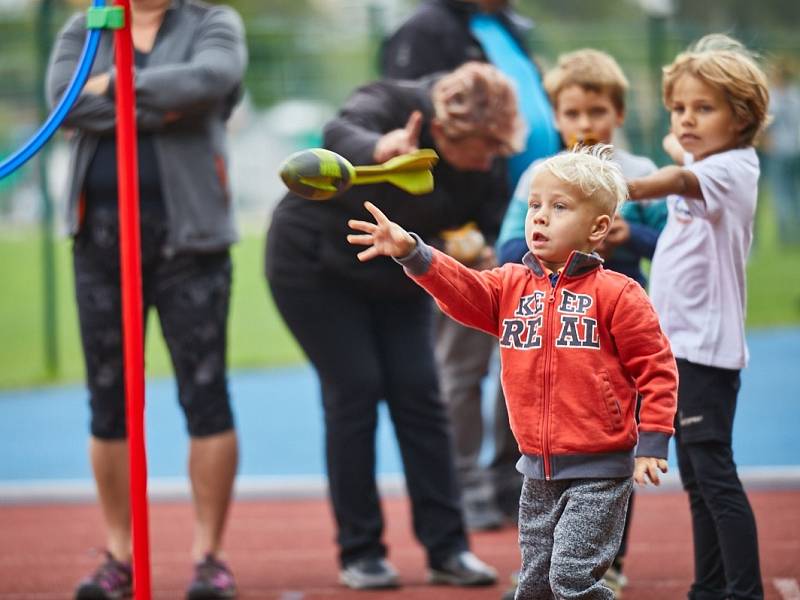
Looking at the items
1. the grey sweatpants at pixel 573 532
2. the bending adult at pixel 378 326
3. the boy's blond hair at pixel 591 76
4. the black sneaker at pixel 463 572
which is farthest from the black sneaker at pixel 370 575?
the boy's blond hair at pixel 591 76

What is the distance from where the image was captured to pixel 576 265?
10.7 ft

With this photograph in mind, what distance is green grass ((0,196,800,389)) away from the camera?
37.3 feet

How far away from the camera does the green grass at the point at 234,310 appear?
448 inches

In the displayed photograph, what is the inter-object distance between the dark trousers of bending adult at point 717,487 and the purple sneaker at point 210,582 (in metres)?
1.54

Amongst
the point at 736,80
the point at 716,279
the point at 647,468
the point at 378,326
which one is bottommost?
the point at 647,468

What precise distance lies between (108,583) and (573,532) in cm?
189

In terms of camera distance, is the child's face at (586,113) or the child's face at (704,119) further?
the child's face at (586,113)

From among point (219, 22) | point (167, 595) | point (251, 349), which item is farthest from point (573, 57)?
point (251, 349)

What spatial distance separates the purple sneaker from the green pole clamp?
1.83 metres

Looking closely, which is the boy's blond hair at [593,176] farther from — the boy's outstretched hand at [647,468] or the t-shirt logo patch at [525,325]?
the boy's outstretched hand at [647,468]

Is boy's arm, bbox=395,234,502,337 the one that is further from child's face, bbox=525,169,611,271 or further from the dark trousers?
the dark trousers

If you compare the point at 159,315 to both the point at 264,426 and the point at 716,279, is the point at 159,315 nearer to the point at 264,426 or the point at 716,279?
the point at 716,279

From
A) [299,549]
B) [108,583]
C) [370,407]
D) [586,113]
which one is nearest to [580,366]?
[586,113]

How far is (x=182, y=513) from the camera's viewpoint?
6.12 meters
